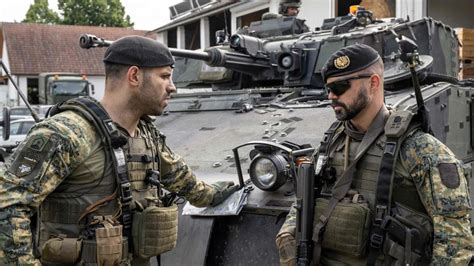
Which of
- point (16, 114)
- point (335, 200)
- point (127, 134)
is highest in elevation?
point (127, 134)

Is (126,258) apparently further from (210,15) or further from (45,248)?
(210,15)

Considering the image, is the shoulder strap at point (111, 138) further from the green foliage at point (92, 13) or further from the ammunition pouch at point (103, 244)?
the green foliage at point (92, 13)

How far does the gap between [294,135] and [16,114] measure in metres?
19.3

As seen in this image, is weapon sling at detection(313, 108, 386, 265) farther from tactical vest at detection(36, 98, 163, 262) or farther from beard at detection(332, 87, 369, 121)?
tactical vest at detection(36, 98, 163, 262)

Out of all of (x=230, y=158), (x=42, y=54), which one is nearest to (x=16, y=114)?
(x=42, y=54)

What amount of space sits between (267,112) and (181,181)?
1838 millimetres

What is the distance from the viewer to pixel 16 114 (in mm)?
22250

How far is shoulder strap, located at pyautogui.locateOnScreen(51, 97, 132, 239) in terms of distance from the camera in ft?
9.40

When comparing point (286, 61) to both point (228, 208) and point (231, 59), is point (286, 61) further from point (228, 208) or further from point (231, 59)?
point (228, 208)

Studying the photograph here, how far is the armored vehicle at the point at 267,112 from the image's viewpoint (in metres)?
3.67

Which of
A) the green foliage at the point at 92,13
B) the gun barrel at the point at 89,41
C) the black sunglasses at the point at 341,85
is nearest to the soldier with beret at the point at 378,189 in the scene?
the black sunglasses at the point at 341,85

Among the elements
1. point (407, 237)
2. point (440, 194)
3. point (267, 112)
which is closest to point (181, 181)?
point (407, 237)

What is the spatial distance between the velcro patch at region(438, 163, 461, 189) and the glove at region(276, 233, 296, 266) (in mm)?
745

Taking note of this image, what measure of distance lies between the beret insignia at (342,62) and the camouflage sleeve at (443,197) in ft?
1.53
